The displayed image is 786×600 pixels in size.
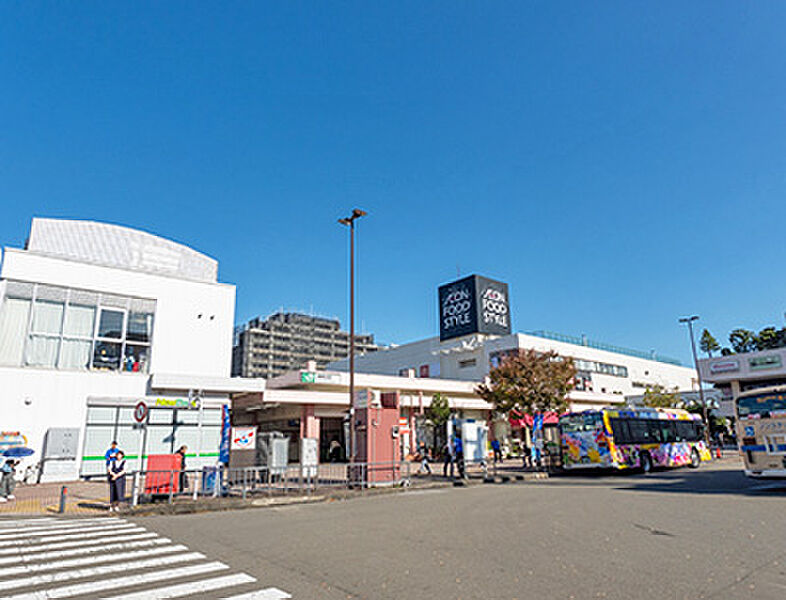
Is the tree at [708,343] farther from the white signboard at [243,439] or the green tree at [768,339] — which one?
the white signboard at [243,439]

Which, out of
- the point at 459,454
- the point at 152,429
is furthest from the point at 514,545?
the point at 152,429

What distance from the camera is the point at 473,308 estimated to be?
59750 mm

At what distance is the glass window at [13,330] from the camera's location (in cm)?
2316

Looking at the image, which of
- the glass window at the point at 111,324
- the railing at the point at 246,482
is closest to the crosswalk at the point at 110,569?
the railing at the point at 246,482

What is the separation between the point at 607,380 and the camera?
62000mm

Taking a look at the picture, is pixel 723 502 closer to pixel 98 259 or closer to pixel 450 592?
pixel 450 592

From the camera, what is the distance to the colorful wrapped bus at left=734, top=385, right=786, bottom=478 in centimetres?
1584

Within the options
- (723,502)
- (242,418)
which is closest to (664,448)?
(723,502)

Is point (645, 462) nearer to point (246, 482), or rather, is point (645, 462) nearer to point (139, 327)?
point (246, 482)

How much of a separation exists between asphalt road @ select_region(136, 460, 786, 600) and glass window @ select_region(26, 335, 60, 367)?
14.8 metres

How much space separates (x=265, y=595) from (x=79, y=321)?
23.7 meters

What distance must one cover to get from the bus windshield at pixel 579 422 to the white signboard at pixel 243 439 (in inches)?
542

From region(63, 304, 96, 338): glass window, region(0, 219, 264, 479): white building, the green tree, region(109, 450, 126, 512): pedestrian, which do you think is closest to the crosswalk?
region(109, 450, 126, 512): pedestrian

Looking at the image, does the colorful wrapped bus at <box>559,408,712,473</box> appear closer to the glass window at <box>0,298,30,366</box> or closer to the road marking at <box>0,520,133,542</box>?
the road marking at <box>0,520,133,542</box>
